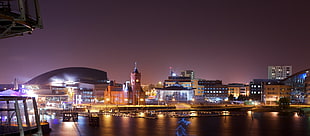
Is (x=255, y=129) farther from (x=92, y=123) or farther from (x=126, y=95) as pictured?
(x=126, y=95)

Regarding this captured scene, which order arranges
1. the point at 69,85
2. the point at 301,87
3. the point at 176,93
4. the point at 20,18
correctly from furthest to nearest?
the point at 69,85 → the point at 176,93 → the point at 301,87 → the point at 20,18

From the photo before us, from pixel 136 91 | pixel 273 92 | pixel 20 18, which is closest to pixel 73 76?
pixel 136 91

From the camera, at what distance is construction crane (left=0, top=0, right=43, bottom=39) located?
677 cm

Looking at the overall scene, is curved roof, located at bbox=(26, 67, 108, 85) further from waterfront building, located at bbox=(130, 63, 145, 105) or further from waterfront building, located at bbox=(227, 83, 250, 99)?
waterfront building, located at bbox=(130, 63, 145, 105)

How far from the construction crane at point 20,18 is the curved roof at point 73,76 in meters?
128

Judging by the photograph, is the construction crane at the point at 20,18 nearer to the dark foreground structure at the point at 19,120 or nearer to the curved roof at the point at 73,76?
the dark foreground structure at the point at 19,120

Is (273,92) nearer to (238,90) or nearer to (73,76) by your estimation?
(238,90)

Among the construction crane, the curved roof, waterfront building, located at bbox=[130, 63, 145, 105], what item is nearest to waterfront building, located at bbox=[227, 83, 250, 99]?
the curved roof

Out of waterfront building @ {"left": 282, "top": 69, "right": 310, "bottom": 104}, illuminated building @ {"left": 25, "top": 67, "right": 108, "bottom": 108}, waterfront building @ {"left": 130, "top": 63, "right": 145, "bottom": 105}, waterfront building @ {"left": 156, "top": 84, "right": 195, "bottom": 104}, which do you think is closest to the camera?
waterfront building @ {"left": 130, "top": 63, "right": 145, "bottom": 105}

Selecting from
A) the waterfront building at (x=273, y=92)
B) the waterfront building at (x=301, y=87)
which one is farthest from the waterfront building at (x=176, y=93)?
the waterfront building at (x=301, y=87)

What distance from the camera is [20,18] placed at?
6.94 metres

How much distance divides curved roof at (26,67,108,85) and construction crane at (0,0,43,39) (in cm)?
12761

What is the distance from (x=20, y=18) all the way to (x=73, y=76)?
14118 centimetres

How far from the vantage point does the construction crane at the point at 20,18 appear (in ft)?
22.2
